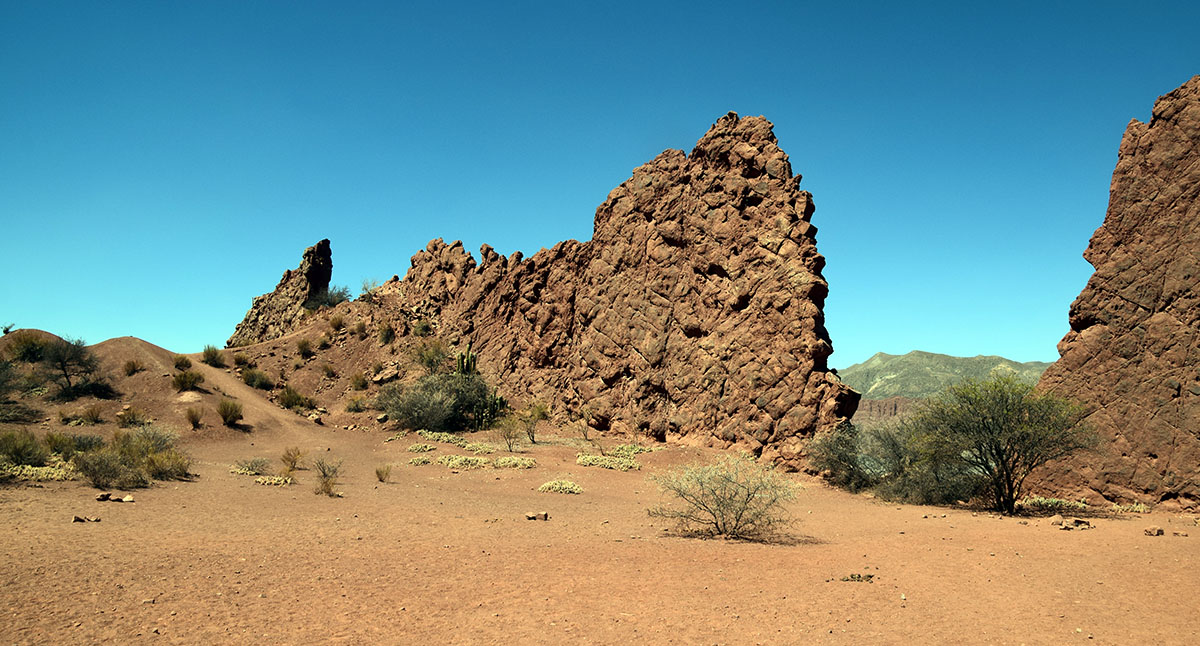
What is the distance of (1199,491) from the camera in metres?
16.6

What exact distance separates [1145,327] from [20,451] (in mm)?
29926

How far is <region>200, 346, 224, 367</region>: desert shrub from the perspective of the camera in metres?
40.5

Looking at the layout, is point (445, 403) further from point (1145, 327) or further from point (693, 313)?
point (1145, 327)

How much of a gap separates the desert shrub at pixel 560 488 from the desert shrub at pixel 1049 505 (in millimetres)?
12032

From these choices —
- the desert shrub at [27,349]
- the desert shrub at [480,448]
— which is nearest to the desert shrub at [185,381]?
the desert shrub at [27,349]

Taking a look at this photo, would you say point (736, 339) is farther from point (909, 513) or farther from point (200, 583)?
point (200, 583)

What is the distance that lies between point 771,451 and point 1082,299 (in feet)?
35.7

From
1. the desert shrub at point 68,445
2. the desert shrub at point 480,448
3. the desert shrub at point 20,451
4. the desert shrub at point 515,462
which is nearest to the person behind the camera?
the desert shrub at point 20,451

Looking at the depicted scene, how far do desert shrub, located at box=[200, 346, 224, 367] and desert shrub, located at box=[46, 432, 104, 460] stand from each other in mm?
21098

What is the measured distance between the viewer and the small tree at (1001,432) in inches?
655

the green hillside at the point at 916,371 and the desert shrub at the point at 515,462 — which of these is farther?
the green hillside at the point at 916,371

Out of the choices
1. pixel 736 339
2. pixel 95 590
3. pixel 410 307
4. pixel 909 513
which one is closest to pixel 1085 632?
pixel 909 513

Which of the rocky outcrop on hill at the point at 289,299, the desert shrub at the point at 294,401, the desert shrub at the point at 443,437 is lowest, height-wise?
the desert shrub at the point at 443,437

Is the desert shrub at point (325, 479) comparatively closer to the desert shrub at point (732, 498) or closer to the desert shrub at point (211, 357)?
the desert shrub at point (732, 498)
